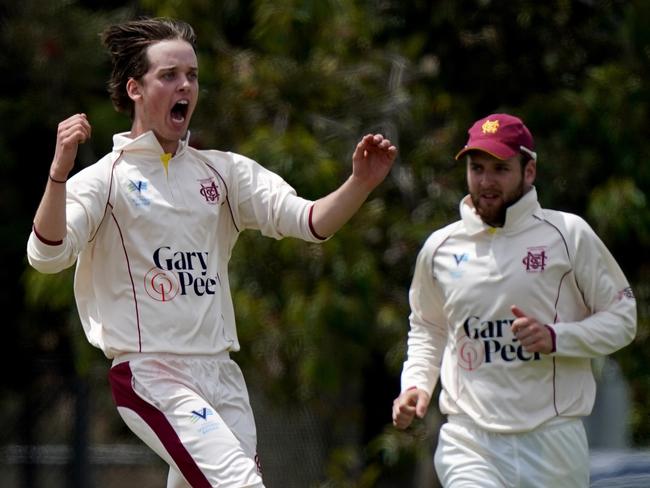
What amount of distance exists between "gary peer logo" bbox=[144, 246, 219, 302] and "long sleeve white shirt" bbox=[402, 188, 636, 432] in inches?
47.6

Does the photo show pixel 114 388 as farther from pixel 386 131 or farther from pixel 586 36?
pixel 586 36

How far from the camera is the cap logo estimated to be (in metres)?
6.25

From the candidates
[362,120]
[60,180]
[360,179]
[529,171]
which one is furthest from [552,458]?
[362,120]

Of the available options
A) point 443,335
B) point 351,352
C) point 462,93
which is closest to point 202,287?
point 443,335

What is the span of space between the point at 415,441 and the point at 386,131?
2196mm

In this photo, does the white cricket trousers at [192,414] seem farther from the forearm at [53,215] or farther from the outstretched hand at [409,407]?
the outstretched hand at [409,407]

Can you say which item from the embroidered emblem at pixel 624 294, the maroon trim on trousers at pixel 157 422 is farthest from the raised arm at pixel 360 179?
the embroidered emblem at pixel 624 294

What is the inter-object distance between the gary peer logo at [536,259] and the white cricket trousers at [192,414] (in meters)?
1.31

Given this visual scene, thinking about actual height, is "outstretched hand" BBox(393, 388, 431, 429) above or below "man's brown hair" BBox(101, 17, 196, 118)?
below

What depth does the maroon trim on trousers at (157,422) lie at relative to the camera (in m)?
5.24

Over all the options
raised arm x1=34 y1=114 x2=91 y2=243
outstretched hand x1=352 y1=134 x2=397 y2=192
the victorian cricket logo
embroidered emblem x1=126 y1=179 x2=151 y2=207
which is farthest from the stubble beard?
raised arm x1=34 y1=114 x2=91 y2=243

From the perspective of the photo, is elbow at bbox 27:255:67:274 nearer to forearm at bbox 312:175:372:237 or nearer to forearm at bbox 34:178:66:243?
forearm at bbox 34:178:66:243

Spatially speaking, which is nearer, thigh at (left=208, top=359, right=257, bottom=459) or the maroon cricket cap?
thigh at (left=208, top=359, right=257, bottom=459)

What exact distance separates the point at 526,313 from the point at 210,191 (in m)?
1.40
